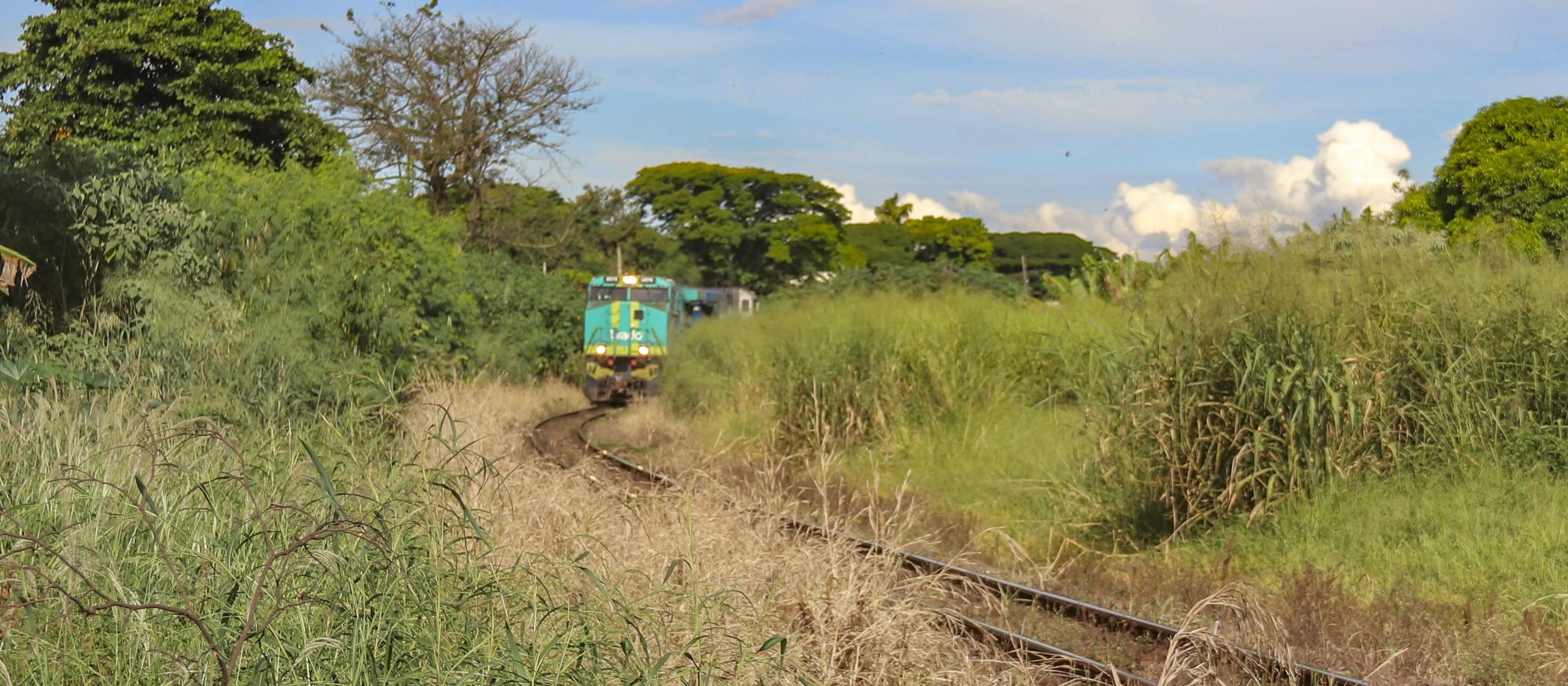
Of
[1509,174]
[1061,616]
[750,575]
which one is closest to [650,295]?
[1509,174]

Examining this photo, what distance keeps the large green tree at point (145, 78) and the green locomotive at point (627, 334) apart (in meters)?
7.78

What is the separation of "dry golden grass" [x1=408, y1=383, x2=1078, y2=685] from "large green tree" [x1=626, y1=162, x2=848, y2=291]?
51582mm

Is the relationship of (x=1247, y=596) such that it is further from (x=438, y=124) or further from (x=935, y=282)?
(x=438, y=124)

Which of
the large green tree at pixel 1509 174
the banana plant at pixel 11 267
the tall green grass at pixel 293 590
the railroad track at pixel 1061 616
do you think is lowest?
the railroad track at pixel 1061 616

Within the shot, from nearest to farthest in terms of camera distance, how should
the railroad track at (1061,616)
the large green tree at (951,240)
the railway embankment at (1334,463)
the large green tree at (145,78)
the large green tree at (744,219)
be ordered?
the railroad track at (1061,616) → the railway embankment at (1334,463) → the large green tree at (145,78) → the large green tree at (744,219) → the large green tree at (951,240)

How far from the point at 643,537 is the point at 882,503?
14.8 ft

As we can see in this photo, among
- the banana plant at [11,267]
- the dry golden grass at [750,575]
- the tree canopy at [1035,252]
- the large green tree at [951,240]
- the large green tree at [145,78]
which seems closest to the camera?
the dry golden grass at [750,575]

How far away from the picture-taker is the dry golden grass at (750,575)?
5.21 meters

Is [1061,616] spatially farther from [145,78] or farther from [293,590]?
[145,78]

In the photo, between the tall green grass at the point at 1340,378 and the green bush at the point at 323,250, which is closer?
the tall green grass at the point at 1340,378

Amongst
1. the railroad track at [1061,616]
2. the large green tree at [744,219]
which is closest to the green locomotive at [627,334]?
the railroad track at [1061,616]

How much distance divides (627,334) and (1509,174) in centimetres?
1541

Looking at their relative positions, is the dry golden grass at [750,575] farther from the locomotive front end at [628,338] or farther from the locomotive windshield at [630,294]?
the locomotive windshield at [630,294]

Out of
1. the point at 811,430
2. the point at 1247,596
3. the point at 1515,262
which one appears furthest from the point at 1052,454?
the point at 1247,596
